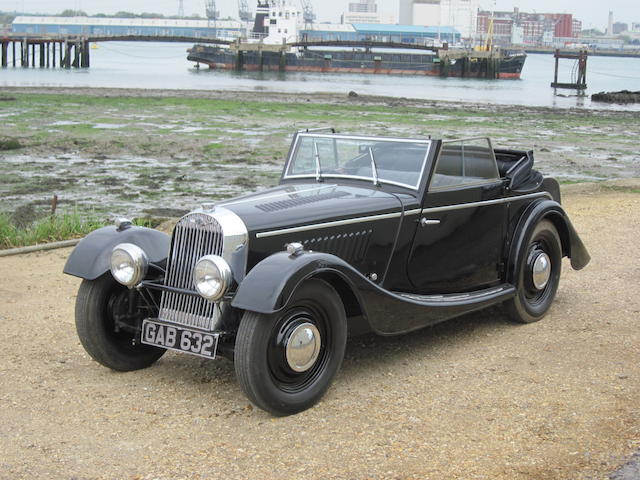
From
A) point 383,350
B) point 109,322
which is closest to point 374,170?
point 383,350

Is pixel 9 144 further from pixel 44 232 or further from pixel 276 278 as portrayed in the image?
pixel 276 278

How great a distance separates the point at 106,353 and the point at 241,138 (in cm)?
1787

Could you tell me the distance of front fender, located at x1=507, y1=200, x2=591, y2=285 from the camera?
6758 millimetres

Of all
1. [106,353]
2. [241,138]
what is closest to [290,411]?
[106,353]

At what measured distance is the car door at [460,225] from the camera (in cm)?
615

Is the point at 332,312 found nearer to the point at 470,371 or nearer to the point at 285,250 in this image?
the point at 285,250

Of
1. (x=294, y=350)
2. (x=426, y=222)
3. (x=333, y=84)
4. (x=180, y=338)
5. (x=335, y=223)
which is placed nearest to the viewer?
(x=294, y=350)

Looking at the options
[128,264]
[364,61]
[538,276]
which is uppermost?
[364,61]

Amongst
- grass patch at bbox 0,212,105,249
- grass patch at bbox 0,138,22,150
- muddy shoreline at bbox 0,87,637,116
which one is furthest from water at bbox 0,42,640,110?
grass patch at bbox 0,212,105,249

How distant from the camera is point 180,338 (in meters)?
5.08

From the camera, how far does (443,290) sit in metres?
6.37

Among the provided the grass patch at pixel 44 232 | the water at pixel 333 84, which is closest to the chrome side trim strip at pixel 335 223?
the grass patch at pixel 44 232

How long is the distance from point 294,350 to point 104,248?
156 cm

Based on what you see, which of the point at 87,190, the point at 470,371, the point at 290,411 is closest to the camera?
the point at 290,411
